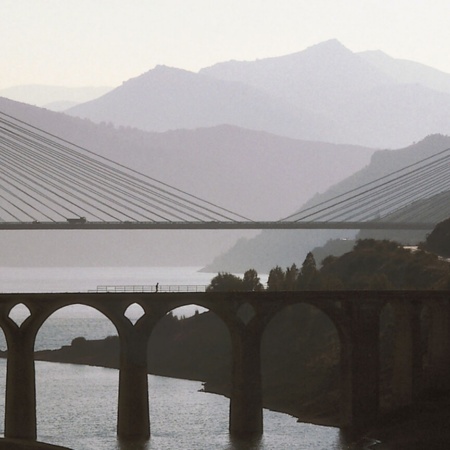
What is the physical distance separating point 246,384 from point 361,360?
961cm

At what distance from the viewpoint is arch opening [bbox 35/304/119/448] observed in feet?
377

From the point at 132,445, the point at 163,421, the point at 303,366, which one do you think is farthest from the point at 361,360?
the point at 303,366

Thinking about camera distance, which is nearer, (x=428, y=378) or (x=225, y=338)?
(x=428, y=378)

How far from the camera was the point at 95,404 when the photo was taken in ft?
446

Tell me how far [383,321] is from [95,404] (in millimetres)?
30572

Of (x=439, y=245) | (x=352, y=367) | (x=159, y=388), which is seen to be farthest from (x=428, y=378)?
(x=439, y=245)

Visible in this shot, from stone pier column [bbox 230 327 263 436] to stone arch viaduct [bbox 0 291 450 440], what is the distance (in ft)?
0.26

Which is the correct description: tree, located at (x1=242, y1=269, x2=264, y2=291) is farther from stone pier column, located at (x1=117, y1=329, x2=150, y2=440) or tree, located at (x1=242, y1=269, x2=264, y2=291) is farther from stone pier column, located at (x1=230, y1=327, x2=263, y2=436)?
stone pier column, located at (x1=117, y1=329, x2=150, y2=440)

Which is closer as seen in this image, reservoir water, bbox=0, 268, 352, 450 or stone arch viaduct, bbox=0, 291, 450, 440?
reservoir water, bbox=0, 268, 352, 450

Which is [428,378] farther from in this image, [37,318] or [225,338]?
[225,338]

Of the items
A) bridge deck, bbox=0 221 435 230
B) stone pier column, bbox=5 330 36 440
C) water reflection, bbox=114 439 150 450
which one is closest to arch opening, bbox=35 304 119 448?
water reflection, bbox=114 439 150 450

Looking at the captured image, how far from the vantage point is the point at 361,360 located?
115 meters

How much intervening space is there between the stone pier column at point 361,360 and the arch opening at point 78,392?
63.2ft

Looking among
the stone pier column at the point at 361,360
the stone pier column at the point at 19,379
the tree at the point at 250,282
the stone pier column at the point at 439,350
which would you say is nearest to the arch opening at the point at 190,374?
the tree at the point at 250,282
